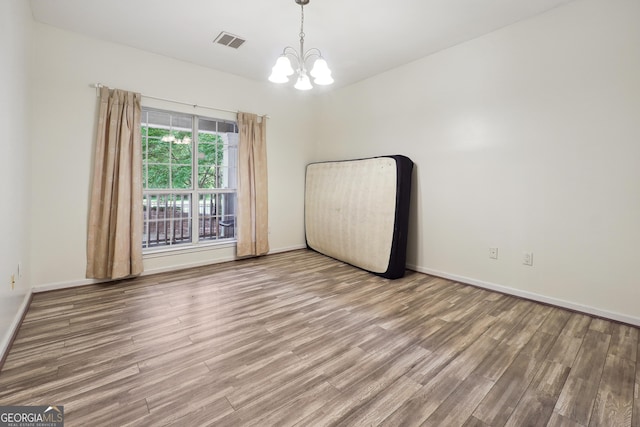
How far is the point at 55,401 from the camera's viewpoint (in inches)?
56.4

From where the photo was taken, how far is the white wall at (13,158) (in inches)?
70.7

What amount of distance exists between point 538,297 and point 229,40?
A: 422 cm

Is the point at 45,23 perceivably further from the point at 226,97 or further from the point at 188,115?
the point at 226,97

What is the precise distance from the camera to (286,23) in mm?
2861

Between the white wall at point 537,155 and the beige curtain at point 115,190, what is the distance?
3.34 m

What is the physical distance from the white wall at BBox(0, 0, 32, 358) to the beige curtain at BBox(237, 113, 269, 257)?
219 centimetres

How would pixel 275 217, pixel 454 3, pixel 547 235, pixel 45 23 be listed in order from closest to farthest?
1. pixel 454 3
2. pixel 547 235
3. pixel 45 23
4. pixel 275 217

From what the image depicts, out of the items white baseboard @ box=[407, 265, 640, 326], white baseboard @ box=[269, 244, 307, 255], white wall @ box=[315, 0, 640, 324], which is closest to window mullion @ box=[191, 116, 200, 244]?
white baseboard @ box=[269, 244, 307, 255]

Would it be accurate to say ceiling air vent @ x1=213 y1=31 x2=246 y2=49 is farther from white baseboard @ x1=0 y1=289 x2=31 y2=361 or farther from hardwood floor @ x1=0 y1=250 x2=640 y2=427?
white baseboard @ x1=0 y1=289 x2=31 y2=361

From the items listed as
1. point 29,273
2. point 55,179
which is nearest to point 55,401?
point 29,273

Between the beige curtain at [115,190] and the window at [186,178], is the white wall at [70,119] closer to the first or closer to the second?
the beige curtain at [115,190]

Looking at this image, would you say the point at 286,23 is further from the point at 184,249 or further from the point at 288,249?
the point at 288,249

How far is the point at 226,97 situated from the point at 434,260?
3635mm

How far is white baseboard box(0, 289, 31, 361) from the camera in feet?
5.89
